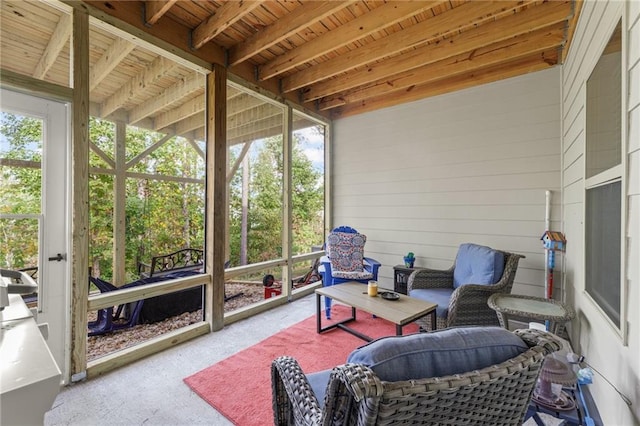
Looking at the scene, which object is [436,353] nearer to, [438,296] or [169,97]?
[438,296]

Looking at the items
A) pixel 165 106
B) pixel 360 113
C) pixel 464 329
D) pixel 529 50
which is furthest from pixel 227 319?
pixel 529 50

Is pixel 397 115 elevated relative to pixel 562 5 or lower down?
lower down

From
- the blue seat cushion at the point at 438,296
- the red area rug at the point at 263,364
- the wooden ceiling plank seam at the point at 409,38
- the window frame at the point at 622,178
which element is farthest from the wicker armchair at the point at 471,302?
the wooden ceiling plank seam at the point at 409,38

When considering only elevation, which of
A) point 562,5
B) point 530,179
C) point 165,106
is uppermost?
point 562,5

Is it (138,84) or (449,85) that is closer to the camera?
(138,84)

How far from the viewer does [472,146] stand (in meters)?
3.59

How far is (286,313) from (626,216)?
326cm

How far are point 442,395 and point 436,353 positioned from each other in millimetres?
105

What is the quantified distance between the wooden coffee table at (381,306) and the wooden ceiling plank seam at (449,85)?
289cm

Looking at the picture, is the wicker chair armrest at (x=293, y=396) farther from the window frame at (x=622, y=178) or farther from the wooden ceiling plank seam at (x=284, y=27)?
the wooden ceiling plank seam at (x=284, y=27)

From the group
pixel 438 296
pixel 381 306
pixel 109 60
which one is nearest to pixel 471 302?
pixel 438 296

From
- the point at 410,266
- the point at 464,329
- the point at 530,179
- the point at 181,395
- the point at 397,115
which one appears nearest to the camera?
the point at 464,329

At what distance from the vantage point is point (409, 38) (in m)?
2.89

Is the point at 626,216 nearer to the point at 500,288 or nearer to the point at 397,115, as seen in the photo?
the point at 500,288
